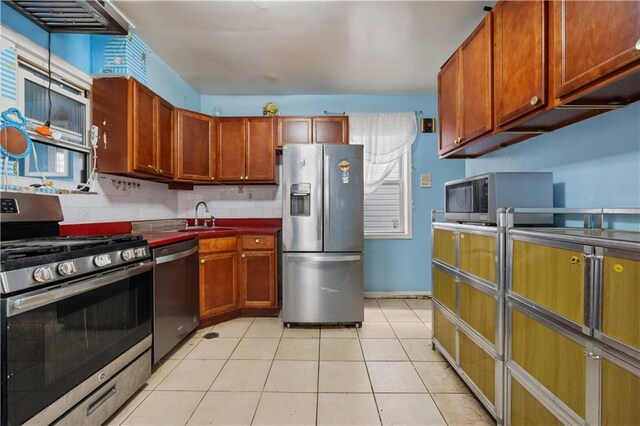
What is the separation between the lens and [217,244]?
297cm

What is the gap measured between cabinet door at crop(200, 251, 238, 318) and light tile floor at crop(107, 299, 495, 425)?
0.74 feet

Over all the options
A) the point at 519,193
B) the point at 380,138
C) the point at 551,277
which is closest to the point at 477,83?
the point at 519,193

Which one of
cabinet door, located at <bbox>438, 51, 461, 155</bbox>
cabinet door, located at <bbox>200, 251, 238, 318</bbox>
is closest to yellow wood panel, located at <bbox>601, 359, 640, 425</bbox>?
cabinet door, located at <bbox>438, 51, 461, 155</bbox>

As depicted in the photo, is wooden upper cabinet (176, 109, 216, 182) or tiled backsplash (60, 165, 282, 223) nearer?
tiled backsplash (60, 165, 282, 223)

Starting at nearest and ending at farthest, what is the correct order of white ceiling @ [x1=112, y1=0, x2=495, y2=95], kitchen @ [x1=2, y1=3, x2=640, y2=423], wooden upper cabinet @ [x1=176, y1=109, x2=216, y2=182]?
kitchen @ [x1=2, y1=3, x2=640, y2=423] < white ceiling @ [x1=112, y1=0, x2=495, y2=95] < wooden upper cabinet @ [x1=176, y1=109, x2=216, y2=182]

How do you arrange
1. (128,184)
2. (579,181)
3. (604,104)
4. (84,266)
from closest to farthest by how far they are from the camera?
(604,104) < (84,266) < (579,181) < (128,184)

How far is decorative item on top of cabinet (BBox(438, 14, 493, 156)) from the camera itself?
69.8 inches

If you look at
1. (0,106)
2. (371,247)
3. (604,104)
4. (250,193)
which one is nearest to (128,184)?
(0,106)

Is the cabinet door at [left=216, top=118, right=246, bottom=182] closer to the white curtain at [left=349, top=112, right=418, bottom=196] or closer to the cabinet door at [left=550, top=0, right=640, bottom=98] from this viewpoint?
the white curtain at [left=349, top=112, right=418, bottom=196]

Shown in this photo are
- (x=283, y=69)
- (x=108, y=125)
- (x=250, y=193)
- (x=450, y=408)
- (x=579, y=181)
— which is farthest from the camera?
(x=250, y=193)

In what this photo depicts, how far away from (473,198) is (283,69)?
236 centimetres

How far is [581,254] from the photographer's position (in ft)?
3.49

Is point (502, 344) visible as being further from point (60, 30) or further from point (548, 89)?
point (60, 30)

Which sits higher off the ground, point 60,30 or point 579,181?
point 60,30
